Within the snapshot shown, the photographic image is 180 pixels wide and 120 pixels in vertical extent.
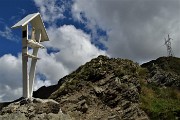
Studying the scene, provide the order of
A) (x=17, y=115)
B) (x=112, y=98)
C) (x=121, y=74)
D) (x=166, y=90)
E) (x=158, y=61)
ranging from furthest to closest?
(x=158, y=61) < (x=166, y=90) < (x=121, y=74) < (x=112, y=98) < (x=17, y=115)

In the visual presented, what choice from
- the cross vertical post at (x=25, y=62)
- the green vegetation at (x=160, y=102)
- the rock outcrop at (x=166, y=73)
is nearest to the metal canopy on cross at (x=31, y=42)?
the cross vertical post at (x=25, y=62)

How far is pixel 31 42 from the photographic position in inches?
754

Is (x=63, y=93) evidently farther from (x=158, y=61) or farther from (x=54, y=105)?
(x=158, y=61)

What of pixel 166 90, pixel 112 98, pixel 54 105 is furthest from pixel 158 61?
pixel 54 105

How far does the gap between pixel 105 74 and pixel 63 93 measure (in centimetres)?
330

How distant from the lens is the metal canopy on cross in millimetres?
18969

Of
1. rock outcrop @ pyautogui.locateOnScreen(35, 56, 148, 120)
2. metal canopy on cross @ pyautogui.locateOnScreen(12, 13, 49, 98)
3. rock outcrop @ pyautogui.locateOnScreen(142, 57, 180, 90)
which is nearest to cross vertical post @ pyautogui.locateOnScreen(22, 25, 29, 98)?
metal canopy on cross @ pyautogui.locateOnScreen(12, 13, 49, 98)

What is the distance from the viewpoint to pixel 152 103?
81.4 feet

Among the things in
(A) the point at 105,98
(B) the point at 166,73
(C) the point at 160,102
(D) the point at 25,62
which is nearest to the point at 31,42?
(D) the point at 25,62

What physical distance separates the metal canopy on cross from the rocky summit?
0.86 m

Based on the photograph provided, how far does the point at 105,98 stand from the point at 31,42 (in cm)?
729

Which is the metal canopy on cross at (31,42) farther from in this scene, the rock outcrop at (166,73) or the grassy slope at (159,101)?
the rock outcrop at (166,73)

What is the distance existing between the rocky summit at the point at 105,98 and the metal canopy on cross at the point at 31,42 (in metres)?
0.86

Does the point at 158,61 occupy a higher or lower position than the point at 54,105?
higher
